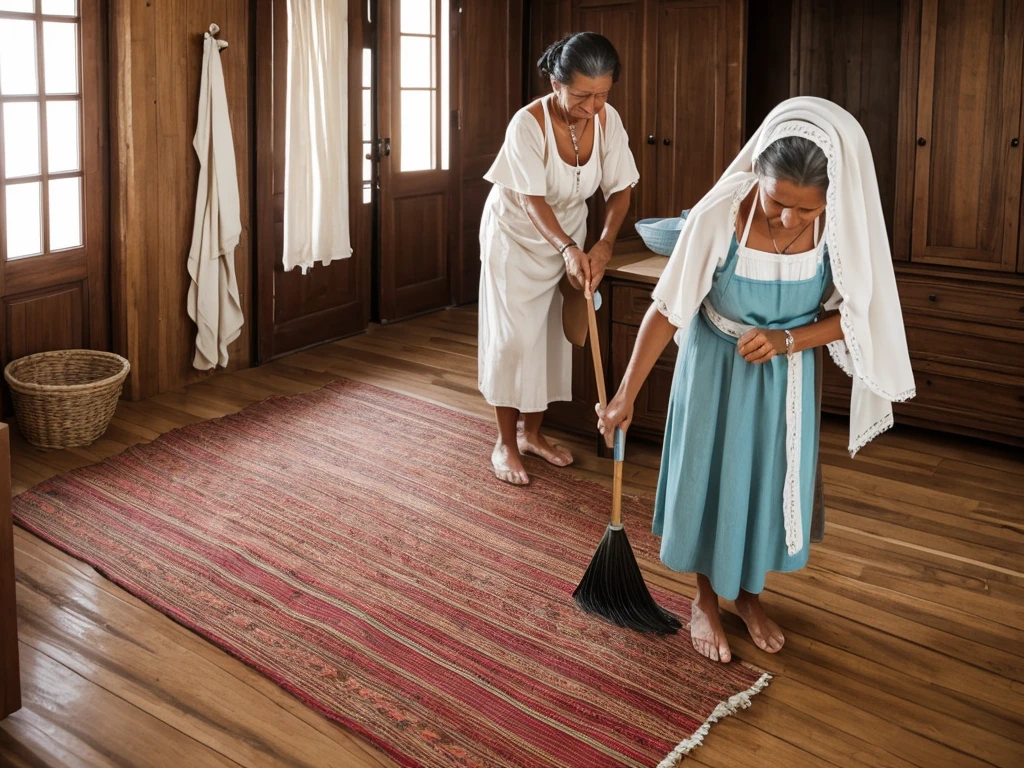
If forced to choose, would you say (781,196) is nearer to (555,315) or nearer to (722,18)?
(555,315)

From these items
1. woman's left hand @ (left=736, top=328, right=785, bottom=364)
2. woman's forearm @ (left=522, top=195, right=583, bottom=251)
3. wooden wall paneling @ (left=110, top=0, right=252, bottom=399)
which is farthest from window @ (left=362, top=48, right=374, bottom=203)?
woman's left hand @ (left=736, top=328, right=785, bottom=364)

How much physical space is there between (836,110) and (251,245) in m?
3.43

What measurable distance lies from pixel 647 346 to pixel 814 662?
0.92m

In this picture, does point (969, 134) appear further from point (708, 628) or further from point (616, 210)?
point (708, 628)

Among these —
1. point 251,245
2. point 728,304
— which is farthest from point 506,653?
point 251,245

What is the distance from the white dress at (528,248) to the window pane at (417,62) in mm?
2382

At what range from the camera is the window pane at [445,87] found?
5.89m

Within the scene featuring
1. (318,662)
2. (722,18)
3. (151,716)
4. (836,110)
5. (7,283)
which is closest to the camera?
(836,110)

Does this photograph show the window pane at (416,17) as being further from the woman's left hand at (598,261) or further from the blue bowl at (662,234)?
the woman's left hand at (598,261)

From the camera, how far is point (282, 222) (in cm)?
523

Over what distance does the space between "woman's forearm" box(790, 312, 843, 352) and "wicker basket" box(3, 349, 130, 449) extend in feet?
8.71

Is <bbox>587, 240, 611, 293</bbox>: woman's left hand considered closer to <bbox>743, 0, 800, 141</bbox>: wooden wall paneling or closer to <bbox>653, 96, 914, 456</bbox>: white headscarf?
<bbox>653, 96, 914, 456</bbox>: white headscarf

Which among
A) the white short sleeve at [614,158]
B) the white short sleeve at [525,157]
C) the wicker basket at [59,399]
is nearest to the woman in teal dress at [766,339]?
the white short sleeve at [525,157]

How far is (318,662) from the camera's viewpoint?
2.63m
